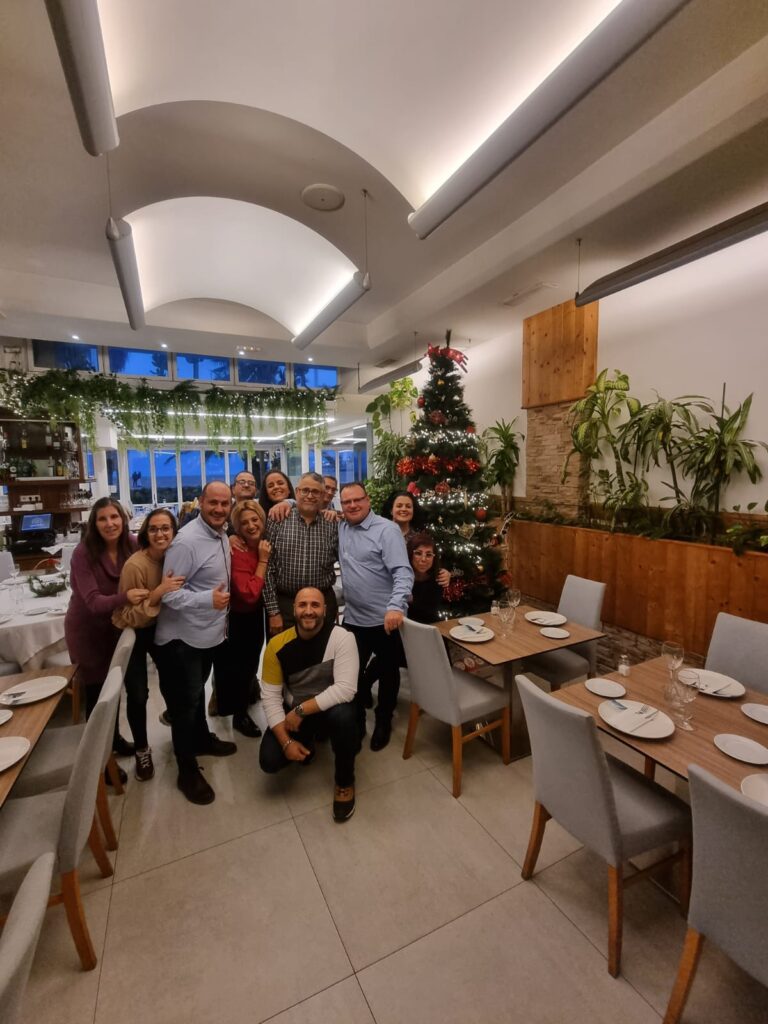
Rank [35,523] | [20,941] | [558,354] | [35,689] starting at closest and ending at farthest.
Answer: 1. [20,941]
2. [35,689]
3. [558,354]
4. [35,523]

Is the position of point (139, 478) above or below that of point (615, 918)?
above

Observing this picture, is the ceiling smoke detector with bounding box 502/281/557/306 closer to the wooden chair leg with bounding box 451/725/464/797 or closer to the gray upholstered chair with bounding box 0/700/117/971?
the wooden chair leg with bounding box 451/725/464/797

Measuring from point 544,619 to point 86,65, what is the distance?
11.4ft

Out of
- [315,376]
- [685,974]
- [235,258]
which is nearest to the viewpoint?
[685,974]

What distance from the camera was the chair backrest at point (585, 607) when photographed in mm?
3039

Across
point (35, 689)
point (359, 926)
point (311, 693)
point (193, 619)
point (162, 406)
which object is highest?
point (162, 406)

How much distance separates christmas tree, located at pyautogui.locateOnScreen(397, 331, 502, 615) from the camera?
4.36m

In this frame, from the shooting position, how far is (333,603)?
2.97 metres

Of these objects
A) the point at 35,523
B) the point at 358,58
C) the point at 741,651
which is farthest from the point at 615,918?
the point at 35,523

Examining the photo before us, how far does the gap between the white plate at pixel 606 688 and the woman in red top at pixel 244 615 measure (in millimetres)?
1946

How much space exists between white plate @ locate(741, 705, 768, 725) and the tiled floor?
0.87 metres

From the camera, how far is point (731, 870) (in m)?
1.19

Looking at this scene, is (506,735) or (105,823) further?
(506,735)

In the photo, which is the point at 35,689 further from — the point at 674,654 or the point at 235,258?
the point at 235,258
